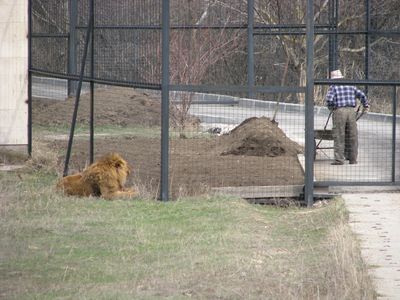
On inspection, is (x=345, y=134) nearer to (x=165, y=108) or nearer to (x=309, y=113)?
Answer: (x=309, y=113)

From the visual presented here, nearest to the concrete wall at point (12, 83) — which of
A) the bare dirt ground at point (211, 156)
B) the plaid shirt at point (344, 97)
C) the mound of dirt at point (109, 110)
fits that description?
the bare dirt ground at point (211, 156)

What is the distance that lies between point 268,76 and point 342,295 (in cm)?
2033

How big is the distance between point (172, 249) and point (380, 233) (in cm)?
241

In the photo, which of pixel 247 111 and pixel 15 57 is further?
pixel 247 111

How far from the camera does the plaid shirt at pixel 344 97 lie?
15883 millimetres

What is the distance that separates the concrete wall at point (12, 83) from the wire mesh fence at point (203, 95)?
326 mm

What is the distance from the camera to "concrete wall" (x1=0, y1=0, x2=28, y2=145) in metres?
16.5

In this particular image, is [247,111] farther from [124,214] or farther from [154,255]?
[154,255]

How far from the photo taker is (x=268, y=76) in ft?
91.1

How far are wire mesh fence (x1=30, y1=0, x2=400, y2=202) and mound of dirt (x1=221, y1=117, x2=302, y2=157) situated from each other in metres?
0.02

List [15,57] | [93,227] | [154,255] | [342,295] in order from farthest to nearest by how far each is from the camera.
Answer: [15,57], [93,227], [154,255], [342,295]

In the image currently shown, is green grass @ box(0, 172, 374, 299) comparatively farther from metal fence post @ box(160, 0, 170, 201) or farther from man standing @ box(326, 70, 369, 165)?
man standing @ box(326, 70, 369, 165)

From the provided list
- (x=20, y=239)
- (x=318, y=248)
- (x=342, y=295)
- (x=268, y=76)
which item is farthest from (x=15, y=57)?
(x=268, y=76)

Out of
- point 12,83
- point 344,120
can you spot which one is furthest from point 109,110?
point 344,120
